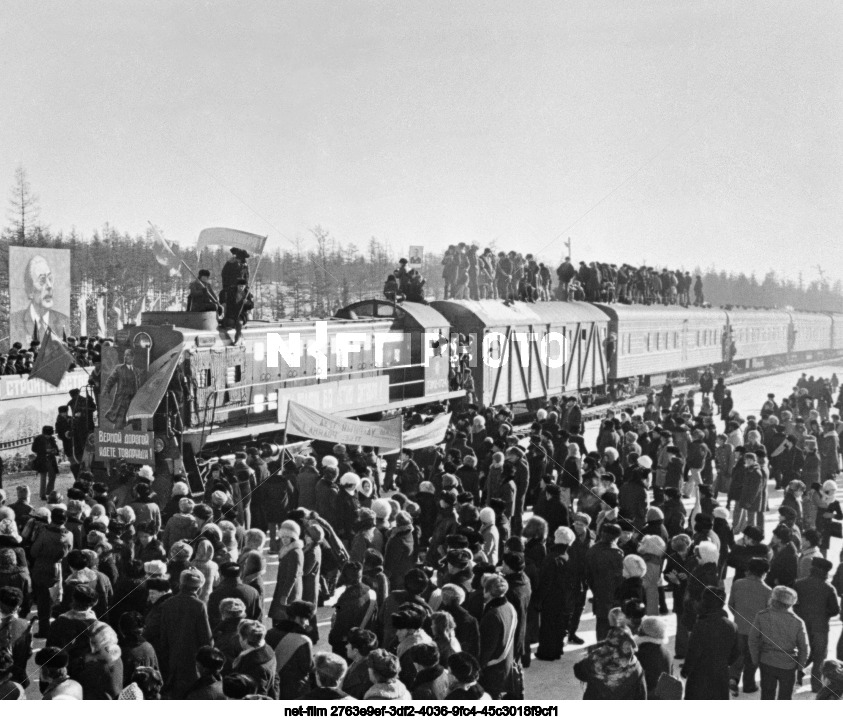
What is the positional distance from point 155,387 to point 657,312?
2231cm

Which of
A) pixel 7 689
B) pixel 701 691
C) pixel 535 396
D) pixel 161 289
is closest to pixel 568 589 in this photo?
pixel 701 691

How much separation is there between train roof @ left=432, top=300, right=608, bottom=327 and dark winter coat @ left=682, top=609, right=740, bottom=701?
15919 mm

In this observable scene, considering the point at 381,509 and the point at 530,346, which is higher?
the point at 530,346

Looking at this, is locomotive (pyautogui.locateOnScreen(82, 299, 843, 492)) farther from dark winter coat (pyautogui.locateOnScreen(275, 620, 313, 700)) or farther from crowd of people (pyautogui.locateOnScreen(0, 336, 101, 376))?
dark winter coat (pyautogui.locateOnScreen(275, 620, 313, 700))

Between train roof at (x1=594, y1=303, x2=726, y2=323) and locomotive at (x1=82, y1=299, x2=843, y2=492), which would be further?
train roof at (x1=594, y1=303, x2=726, y2=323)

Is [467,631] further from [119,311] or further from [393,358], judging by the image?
[119,311]

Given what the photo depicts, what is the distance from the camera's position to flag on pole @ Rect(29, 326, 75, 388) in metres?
15.2

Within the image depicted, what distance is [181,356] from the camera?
14180 mm

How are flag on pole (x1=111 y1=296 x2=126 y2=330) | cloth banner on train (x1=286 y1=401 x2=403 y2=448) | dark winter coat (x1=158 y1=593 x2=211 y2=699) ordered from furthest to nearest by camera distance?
flag on pole (x1=111 y1=296 x2=126 y2=330) < cloth banner on train (x1=286 y1=401 x2=403 y2=448) < dark winter coat (x1=158 y1=593 x2=211 y2=699)

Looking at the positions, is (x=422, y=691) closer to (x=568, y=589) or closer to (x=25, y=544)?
(x=568, y=589)

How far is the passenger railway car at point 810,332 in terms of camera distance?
132ft

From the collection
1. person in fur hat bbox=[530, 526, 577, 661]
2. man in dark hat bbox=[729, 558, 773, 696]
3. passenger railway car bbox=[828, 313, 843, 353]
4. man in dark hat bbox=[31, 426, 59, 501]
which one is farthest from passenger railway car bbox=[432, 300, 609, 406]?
passenger railway car bbox=[828, 313, 843, 353]

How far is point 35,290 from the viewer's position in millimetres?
24656

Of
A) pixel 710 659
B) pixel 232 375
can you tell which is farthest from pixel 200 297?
pixel 710 659
